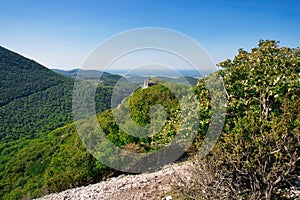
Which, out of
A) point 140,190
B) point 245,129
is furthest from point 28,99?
point 245,129

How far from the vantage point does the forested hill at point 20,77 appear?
2646 inches

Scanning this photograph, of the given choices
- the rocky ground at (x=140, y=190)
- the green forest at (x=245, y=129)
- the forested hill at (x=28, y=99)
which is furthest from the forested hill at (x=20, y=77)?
the rocky ground at (x=140, y=190)

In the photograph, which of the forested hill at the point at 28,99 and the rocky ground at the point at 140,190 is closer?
the rocky ground at the point at 140,190

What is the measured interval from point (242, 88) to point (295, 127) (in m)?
1.77

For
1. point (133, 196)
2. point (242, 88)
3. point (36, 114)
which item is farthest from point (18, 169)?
point (242, 88)

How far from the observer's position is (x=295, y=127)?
4648 millimetres

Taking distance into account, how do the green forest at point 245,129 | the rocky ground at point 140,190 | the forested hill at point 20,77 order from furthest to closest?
the forested hill at point 20,77, the rocky ground at point 140,190, the green forest at point 245,129

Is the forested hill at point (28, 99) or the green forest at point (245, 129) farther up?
the green forest at point (245, 129)

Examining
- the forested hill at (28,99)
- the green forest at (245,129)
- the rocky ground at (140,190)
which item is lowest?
the forested hill at (28,99)

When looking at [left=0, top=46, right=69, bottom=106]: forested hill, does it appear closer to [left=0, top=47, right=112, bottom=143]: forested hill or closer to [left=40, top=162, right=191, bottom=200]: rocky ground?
[left=0, top=47, right=112, bottom=143]: forested hill

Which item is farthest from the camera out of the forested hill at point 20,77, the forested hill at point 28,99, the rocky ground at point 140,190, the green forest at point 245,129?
the forested hill at point 20,77

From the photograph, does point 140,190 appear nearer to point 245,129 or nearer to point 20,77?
point 245,129

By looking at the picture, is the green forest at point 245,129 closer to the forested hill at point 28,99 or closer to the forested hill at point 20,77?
the forested hill at point 28,99

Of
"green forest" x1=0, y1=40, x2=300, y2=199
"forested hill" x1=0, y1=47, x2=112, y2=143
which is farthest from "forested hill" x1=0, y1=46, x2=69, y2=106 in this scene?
"green forest" x1=0, y1=40, x2=300, y2=199
